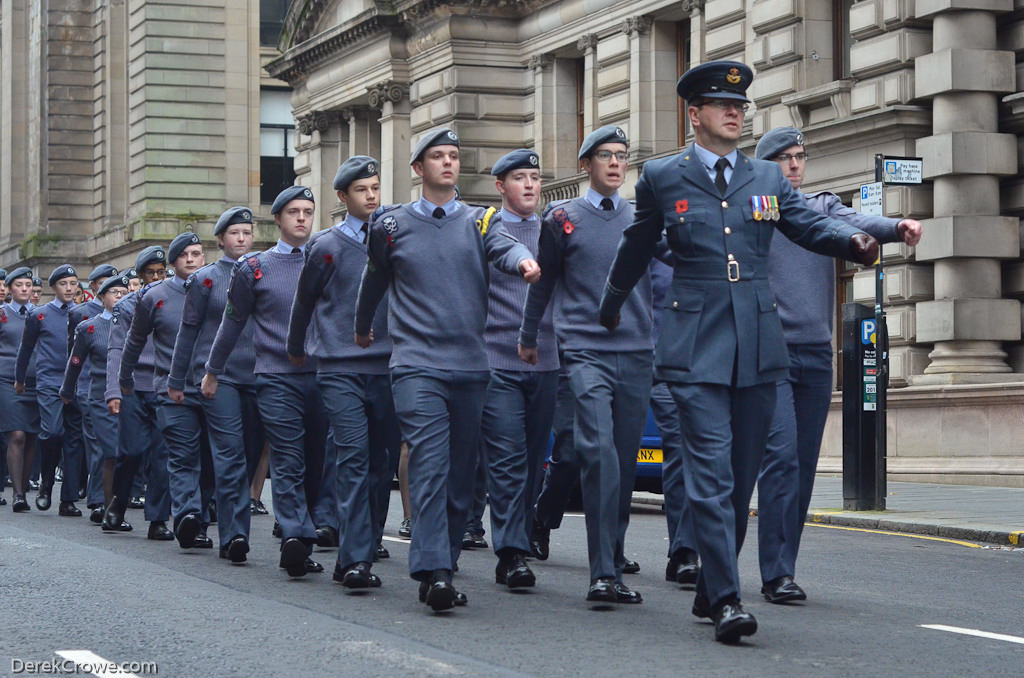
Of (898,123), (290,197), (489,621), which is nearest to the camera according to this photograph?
(489,621)

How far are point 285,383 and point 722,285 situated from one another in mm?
3538

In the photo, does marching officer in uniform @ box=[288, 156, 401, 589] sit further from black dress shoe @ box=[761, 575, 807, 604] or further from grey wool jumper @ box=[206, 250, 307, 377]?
black dress shoe @ box=[761, 575, 807, 604]

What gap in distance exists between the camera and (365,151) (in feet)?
121

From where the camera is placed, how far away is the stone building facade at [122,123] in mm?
48594

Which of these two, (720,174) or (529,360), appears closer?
(720,174)

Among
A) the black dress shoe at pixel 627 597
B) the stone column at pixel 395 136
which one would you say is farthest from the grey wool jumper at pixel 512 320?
the stone column at pixel 395 136

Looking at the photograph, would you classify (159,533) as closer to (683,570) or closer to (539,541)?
(539,541)

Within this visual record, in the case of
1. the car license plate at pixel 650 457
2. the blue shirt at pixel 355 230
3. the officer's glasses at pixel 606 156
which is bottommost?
the car license plate at pixel 650 457

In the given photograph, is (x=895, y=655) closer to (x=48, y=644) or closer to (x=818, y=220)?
(x=818, y=220)

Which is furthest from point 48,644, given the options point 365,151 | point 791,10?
point 365,151

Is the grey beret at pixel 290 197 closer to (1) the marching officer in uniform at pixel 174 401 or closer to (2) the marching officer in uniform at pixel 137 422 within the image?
(1) the marching officer in uniform at pixel 174 401

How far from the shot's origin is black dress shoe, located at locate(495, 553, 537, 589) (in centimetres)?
943

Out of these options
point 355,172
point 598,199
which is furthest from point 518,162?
point 598,199

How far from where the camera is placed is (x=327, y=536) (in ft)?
37.7
